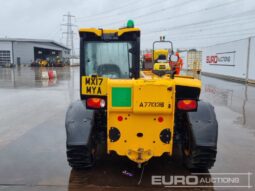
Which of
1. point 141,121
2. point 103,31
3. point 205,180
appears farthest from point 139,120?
point 103,31

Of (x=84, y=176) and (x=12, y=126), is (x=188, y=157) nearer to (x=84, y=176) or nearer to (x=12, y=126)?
(x=84, y=176)

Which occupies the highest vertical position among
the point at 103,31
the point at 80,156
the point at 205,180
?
the point at 103,31

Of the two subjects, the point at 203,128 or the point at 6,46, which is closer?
the point at 203,128

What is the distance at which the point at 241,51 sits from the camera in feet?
64.9

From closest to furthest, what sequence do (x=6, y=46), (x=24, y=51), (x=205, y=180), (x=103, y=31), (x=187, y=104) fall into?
(x=187, y=104)
(x=205, y=180)
(x=103, y=31)
(x=6, y=46)
(x=24, y=51)

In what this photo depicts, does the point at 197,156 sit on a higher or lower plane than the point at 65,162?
higher

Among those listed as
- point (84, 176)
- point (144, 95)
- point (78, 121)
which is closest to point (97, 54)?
point (78, 121)

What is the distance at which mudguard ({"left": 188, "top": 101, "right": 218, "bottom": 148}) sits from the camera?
379 centimetres

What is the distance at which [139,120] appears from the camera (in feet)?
11.9

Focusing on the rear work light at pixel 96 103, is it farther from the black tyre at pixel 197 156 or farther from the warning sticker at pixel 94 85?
the black tyre at pixel 197 156

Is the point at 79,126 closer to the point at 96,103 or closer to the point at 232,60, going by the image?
the point at 96,103

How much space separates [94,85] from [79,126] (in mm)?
697

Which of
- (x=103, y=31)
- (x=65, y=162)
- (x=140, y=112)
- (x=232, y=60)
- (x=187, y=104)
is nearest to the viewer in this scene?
(x=140, y=112)

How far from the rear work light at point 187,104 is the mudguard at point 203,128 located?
15.5 inches
